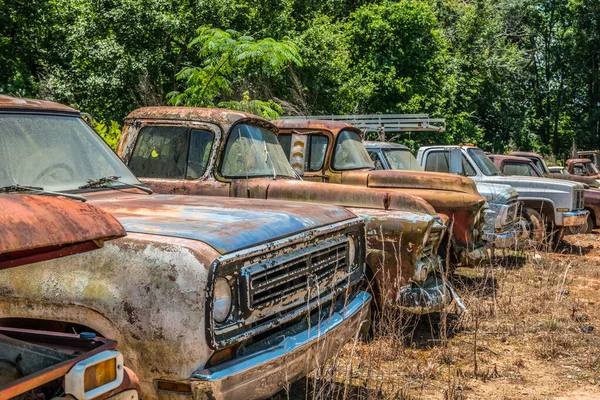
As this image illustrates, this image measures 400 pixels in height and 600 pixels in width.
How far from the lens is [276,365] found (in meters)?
3.40

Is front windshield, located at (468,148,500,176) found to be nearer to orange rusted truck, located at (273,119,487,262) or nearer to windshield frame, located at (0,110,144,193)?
orange rusted truck, located at (273,119,487,262)

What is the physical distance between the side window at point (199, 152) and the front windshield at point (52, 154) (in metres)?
1.13

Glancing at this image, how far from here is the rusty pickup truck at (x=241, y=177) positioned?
5801 millimetres

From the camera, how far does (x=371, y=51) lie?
25.9 metres

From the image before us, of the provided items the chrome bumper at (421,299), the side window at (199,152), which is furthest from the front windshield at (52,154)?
the chrome bumper at (421,299)

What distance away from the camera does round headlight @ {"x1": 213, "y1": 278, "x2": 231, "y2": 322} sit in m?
3.19

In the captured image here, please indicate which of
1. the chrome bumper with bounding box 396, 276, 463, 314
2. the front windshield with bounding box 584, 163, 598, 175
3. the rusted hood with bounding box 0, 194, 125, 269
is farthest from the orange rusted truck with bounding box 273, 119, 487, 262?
the front windshield with bounding box 584, 163, 598, 175

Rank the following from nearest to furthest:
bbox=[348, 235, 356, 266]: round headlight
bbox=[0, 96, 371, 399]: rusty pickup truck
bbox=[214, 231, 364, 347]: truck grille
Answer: bbox=[0, 96, 371, 399]: rusty pickup truck < bbox=[214, 231, 364, 347]: truck grille < bbox=[348, 235, 356, 266]: round headlight

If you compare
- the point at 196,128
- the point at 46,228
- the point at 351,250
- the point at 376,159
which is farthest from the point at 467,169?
the point at 46,228

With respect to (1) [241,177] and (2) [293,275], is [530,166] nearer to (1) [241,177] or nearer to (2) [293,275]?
(1) [241,177]

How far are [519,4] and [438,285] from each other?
35513 mm

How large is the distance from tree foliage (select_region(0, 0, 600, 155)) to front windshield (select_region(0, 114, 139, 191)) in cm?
641

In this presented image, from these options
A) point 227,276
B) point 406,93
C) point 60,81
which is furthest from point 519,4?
point 227,276

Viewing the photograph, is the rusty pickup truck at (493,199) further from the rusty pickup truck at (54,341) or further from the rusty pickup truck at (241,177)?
the rusty pickup truck at (54,341)
